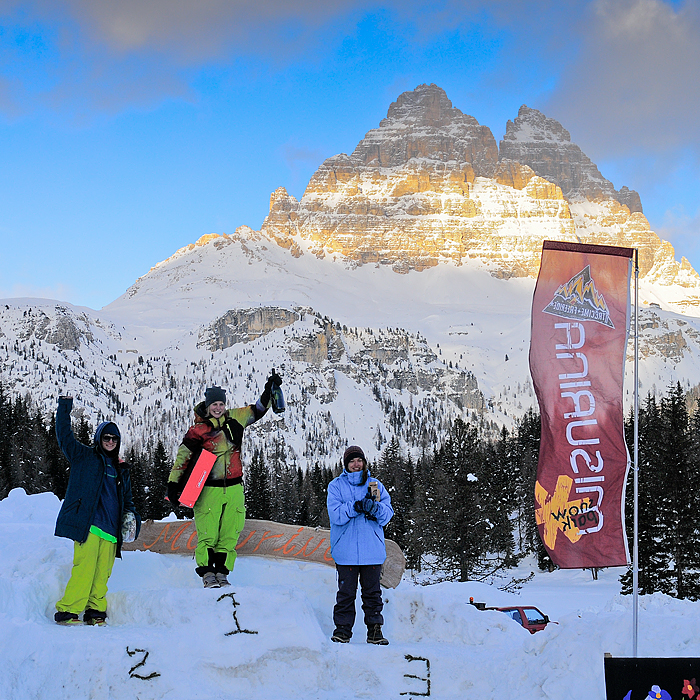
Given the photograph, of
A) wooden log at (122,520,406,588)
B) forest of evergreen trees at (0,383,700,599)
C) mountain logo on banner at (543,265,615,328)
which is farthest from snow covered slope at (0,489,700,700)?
forest of evergreen trees at (0,383,700,599)

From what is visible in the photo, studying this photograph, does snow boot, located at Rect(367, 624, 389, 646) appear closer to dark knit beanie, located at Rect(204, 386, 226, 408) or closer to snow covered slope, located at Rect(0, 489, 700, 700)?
snow covered slope, located at Rect(0, 489, 700, 700)

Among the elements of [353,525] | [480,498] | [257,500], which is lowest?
[257,500]

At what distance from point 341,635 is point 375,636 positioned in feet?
1.25

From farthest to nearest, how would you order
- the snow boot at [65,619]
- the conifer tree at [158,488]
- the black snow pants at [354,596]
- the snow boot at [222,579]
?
the conifer tree at [158,488] < the snow boot at [222,579] < the black snow pants at [354,596] < the snow boot at [65,619]

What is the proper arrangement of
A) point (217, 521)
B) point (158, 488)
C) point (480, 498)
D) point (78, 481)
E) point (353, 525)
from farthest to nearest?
1. point (158, 488)
2. point (480, 498)
3. point (217, 521)
4. point (353, 525)
5. point (78, 481)

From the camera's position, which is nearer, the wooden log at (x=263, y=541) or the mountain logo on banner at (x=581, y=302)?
the mountain logo on banner at (x=581, y=302)

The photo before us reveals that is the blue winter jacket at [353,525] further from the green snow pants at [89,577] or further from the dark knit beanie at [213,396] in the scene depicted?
the green snow pants at [89,577]

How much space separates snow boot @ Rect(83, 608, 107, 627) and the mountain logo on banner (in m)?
5.94

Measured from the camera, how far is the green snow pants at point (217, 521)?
9.01 meters

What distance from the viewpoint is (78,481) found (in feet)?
27.6

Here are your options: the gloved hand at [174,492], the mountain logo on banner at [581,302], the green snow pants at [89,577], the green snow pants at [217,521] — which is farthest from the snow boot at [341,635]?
the mountain logo on banner at [581,302]

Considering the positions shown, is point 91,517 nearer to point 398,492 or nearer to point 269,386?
point 269,386

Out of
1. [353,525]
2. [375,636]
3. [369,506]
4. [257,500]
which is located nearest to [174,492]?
[353,525]

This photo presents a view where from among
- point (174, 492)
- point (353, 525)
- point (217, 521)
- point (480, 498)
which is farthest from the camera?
point (480, 498)
